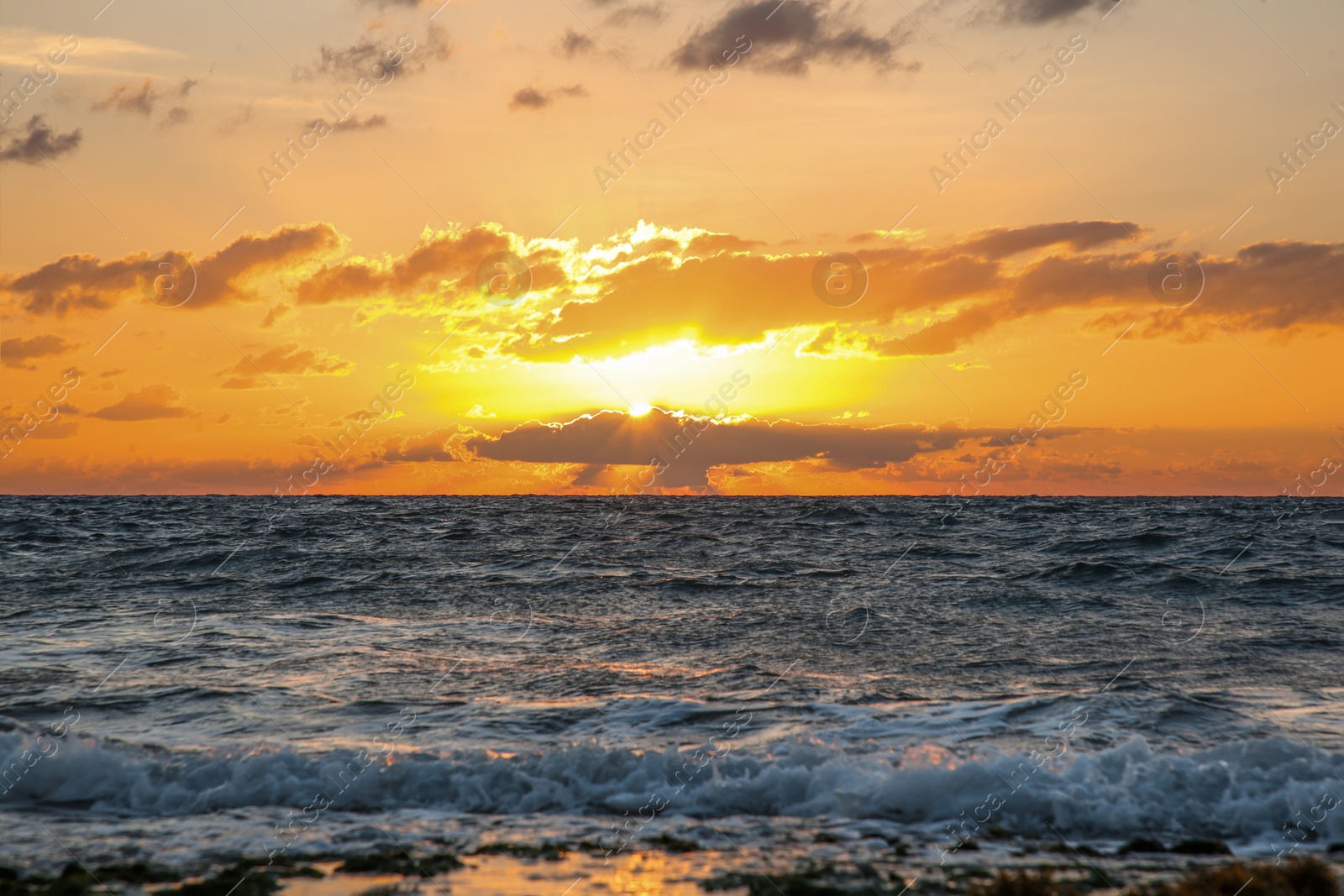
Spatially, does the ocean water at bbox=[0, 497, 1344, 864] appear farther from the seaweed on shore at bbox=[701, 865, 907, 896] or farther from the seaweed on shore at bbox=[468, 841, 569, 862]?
the seaweed on shore at bbox=[701, 865, 907, 896]

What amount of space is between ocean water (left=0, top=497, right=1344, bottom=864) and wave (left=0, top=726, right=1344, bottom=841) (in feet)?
0.13

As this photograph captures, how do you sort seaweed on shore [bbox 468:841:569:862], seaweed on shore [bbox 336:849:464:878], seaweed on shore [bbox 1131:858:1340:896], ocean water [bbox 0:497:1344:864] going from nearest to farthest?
seaweed on shore [bbox 1131:858:1340:896] → seaweed on shore [bbox 336:849:464:878] → seaweed on shore [bbox 468:841:569:862] → ocean water [bbox 0:497:1344:864]

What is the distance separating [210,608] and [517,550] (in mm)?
12666

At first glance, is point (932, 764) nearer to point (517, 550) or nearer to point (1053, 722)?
point (1053, 722)

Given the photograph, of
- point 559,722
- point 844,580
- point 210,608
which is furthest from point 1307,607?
point 210,608

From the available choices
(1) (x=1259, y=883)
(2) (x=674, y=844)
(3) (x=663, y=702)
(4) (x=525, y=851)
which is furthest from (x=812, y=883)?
(3) (x=663, y=702)

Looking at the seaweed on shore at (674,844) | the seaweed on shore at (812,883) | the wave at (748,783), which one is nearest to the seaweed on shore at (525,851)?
the seaweed on shore at (674,844)

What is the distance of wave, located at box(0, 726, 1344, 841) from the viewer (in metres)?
9.31

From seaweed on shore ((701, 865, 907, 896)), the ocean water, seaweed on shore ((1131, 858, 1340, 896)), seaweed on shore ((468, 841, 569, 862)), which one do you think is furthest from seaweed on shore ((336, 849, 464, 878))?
seaweed on shore ((1131, 858, 1340, 896))

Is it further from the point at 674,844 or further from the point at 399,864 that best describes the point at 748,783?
the point at 399,864

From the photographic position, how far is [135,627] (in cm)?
1883

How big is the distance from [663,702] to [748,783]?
3336 mm

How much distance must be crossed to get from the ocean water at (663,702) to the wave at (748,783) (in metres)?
0.04

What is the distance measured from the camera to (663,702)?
42.9 feet
